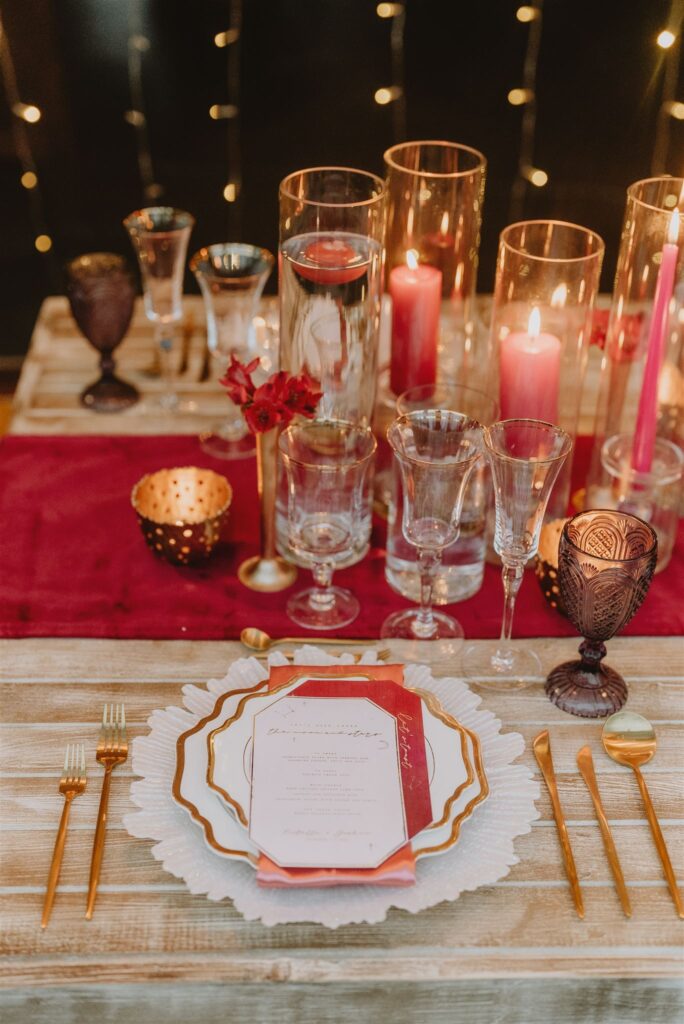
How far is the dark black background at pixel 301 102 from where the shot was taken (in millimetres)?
2635

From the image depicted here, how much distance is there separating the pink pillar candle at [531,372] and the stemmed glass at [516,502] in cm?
18

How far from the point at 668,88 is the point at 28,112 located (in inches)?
63.6

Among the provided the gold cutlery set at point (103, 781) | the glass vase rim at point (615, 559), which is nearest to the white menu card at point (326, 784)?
the gold cutlery set at point (103, 781)

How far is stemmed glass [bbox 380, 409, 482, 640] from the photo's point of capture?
41.3 inches

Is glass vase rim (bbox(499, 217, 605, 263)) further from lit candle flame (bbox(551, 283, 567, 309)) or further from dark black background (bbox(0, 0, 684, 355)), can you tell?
dark black background (bbox(0, 0, 684, 355))

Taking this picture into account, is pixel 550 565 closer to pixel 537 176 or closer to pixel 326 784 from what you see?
pixel 326 784

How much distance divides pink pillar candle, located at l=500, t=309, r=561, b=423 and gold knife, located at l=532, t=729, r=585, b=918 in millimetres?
402

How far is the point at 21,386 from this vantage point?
158 centimetres

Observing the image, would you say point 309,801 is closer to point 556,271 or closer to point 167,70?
point 556,271

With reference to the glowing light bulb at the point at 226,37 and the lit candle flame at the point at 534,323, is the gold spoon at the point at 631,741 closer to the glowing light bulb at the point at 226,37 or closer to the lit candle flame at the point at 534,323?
the lit candle flame at the point at 534,323

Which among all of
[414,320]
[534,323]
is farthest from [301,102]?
[534,323]

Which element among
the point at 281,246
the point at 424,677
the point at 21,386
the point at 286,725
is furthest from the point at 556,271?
the point at 21,386

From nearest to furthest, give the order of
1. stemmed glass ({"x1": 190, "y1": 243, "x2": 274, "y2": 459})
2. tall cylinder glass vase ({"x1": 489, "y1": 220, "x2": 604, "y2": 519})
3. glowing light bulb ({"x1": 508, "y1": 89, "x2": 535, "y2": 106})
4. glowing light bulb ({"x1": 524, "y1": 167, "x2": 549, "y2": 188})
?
1. tall cylinder glass vase ({"x1": 489, "y1": 220, "x2": 604, "y2": 519})
2. stemmed glass ({"x1": 190, "y1": 243, "x2": 274, "y2": 459})
3. glowing light bulb ({"x1": 508, "y1": 89, "x2": 535, "y2": 106})
4. glowing light bulb ({"x1": 524, "y1": 167, "x2": 549, "y2": 188})

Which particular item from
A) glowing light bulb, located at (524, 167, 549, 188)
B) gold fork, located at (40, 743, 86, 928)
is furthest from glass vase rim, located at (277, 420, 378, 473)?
glowing light bulb, located at (524, 167, 549, 188)
